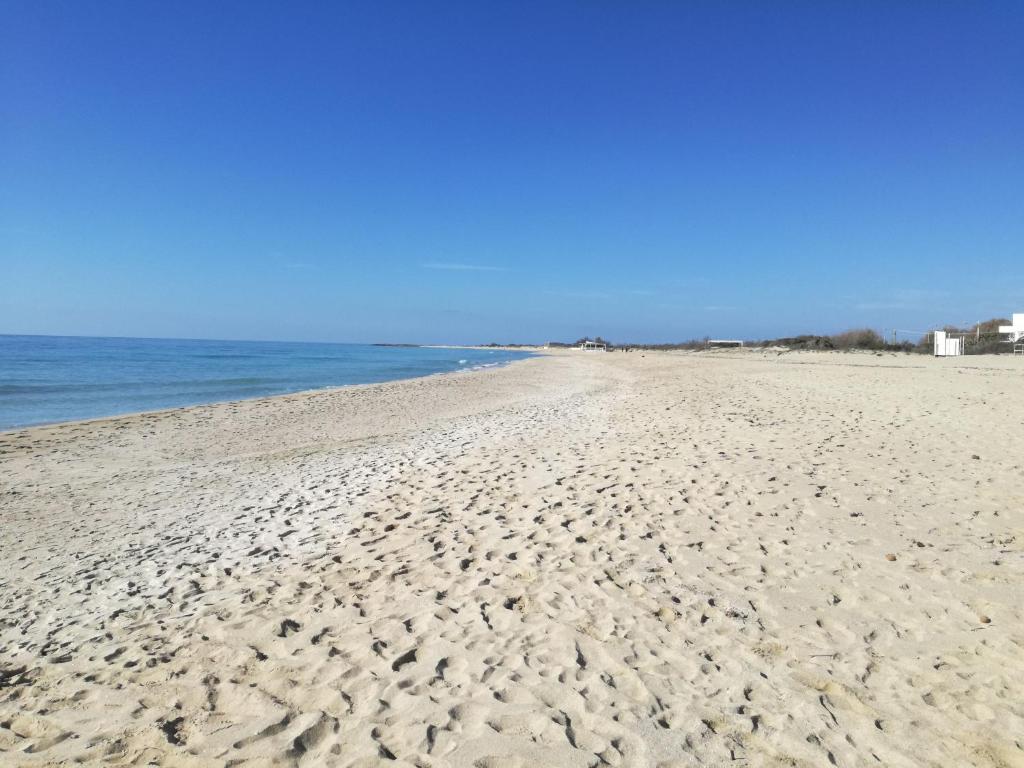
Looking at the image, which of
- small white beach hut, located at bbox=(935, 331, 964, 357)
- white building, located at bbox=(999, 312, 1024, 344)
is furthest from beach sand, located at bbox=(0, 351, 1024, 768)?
white building, located at bbox=(999, 312, 1024, 344)

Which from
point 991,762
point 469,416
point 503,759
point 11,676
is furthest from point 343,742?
point 469,416

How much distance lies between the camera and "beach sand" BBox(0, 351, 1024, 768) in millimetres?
2910

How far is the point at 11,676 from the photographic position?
363 cm

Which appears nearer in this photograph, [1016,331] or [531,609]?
[531,609]

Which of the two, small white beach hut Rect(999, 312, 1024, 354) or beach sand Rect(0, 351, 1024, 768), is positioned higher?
small white beach hut Rect(999, 312, 1024, 354)

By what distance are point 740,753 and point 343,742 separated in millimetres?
2088

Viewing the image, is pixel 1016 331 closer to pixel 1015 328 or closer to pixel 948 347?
pixel 1015 328

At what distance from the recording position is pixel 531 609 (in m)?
4.22

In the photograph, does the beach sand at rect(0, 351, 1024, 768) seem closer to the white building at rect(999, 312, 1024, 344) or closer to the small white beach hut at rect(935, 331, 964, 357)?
the small white beach hut at rect(935, 331, 964, 357)

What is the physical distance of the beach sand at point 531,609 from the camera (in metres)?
2.91

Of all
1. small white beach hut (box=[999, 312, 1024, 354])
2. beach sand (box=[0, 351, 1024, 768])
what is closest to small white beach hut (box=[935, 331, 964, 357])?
small white beach hut (box=[999, 312, 1024, 354])

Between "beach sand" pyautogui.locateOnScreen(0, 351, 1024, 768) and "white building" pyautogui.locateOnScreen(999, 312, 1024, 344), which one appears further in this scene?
"white building" pyautogui.locateOnScreen(999, 312, 1024, 344)

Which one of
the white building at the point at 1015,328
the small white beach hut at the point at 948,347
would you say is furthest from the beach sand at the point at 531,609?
the white building at the point at 1015,328

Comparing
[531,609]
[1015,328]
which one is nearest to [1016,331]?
[1015,328]
